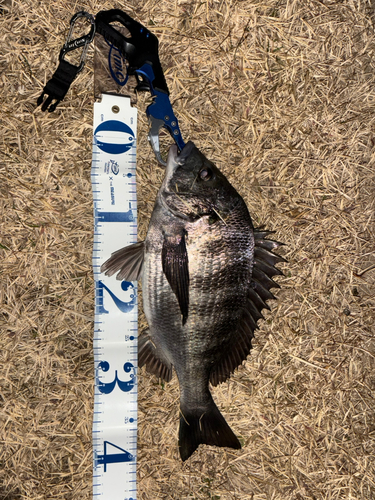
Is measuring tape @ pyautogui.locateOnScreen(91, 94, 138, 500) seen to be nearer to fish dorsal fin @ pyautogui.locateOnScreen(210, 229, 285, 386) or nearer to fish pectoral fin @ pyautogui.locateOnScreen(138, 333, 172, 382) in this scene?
fish pectoral fin @ pyautogui.locateOnScreen(138, 333, 172, 382)

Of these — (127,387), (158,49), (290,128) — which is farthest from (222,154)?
(127,387)

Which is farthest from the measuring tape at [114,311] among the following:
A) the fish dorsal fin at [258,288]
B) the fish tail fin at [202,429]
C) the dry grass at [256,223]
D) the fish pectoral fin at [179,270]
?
the fish dorsal fin at [258,288]

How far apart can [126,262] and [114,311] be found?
488 mm

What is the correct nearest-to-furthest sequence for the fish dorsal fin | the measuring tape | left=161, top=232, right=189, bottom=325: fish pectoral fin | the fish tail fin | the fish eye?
left=161, top=232, right=189, bottom=325: fish pectoral fin → the fish eye → the fish dorsal fin → the fish tail fin → the measuring tape

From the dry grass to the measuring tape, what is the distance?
6.2 inches

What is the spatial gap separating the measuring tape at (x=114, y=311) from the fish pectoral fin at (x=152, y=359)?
0.22 ft

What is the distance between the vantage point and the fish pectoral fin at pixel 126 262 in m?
2.63

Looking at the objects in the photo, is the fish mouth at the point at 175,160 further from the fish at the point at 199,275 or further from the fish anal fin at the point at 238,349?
the fish anal fin at the point at 238,349

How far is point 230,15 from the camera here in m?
3.07

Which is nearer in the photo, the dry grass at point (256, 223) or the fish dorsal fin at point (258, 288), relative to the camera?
the fish dorsal fin at point (258, 288)

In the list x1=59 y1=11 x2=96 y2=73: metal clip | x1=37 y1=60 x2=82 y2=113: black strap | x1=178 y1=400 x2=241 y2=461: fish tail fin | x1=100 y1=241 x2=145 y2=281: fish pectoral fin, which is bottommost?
x1=178 y1=400 x2=241 y2=461: fish tail fin

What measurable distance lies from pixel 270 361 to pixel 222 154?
192 cm

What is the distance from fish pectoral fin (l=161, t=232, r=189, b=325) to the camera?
2354 mm

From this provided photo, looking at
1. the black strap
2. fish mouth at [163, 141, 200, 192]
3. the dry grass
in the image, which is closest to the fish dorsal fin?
the dry grass
